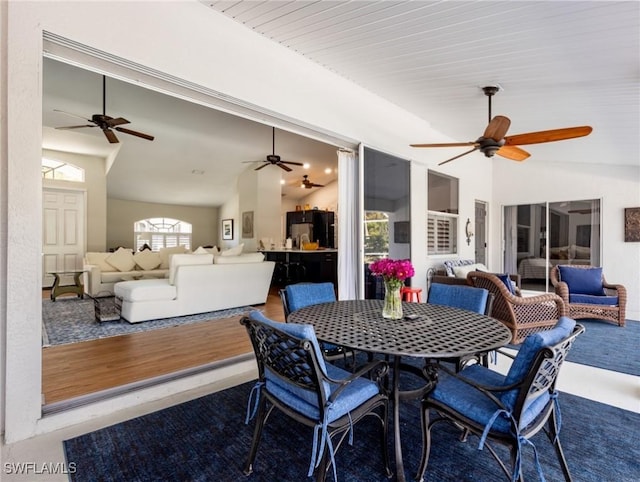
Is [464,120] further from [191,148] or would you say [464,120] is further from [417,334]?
[191,148]

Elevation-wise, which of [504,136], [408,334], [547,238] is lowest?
[408,334]

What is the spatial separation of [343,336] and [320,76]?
287 cm

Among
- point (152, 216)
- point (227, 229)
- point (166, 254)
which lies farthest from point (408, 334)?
point (152, 216)

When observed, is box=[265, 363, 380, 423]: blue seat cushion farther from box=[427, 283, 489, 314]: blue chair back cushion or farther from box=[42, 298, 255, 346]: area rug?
box=[42, 298, 255, 346]: area rug

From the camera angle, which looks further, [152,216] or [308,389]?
[152,216]

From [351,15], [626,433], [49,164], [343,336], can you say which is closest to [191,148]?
[49,164]

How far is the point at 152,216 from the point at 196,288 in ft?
23.4

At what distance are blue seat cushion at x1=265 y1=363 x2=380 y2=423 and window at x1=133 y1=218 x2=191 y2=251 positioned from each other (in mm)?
10336

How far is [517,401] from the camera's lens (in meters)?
1.30

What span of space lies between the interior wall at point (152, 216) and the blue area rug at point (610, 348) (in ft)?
35.5

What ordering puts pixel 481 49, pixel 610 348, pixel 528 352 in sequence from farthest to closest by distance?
pixel 610 348 → pixel 481 49 → pixel 528 352

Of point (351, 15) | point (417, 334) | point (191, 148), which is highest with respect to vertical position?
point (191, 148)

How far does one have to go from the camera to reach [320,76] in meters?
3.45

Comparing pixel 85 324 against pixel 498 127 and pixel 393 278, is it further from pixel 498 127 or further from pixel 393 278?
pixel 498 127
